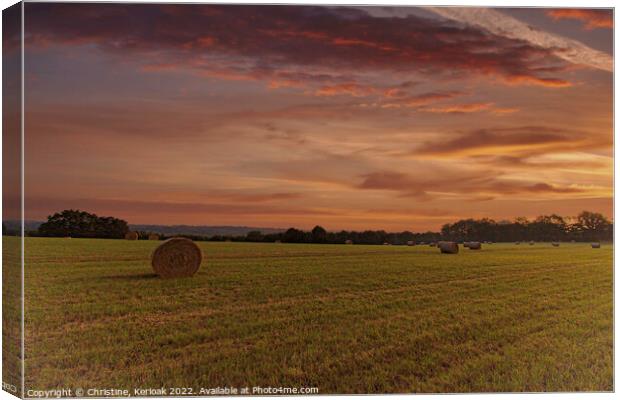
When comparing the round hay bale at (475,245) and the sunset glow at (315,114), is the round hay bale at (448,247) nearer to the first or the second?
the round hay bale at (475,245)

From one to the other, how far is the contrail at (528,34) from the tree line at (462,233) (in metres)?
1.83

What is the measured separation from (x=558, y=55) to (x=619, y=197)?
1.82 m

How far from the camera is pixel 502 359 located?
27.7 feet

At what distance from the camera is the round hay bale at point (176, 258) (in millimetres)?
9602

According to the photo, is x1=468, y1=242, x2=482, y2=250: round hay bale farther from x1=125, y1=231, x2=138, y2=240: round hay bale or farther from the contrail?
x1=125, y1=231, x2=138, y2=240: round hay bale

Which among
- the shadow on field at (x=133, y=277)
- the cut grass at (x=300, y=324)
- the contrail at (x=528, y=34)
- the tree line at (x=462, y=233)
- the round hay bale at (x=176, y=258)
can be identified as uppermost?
the contrail at (x=528, y=34)

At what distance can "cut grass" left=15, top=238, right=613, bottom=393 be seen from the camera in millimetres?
7984

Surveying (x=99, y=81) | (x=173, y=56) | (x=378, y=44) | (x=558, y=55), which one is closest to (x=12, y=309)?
(x=99, y=81)

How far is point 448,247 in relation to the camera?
10.2m

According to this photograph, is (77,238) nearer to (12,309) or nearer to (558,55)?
(12,309)

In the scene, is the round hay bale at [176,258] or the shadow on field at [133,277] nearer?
the shadow on field at [133,277]

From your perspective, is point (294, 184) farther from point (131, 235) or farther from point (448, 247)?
point (448, 247)

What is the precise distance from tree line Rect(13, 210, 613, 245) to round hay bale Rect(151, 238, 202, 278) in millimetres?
271

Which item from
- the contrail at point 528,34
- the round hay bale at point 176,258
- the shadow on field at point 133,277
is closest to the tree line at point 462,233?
the round hay bale at point 176,258
